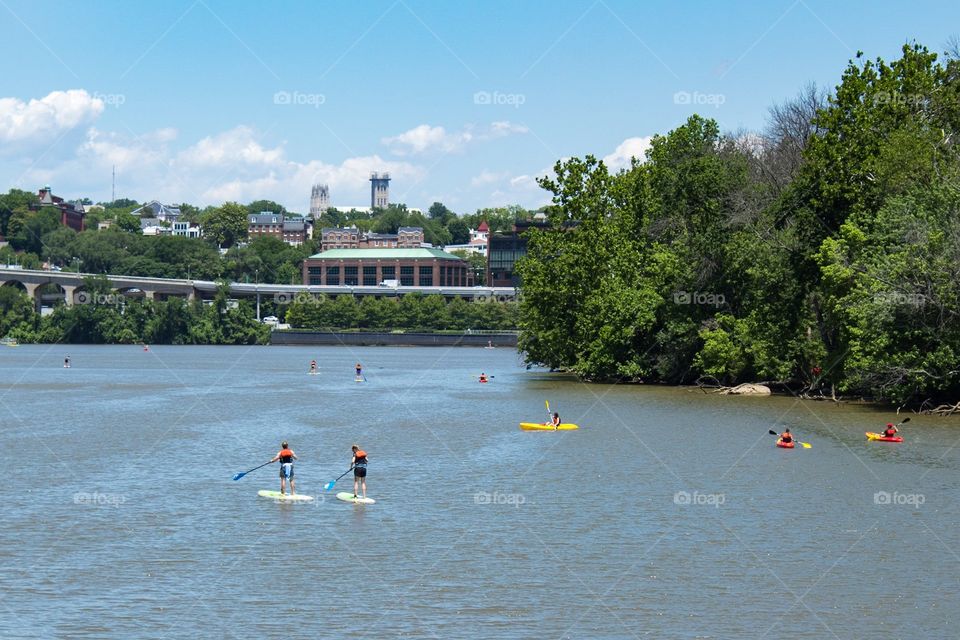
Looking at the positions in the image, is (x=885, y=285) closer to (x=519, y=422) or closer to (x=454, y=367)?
(x=519, y=422)

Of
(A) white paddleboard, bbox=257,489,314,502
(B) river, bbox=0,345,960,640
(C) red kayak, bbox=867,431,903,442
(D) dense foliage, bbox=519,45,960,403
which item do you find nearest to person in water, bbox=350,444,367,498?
(B) river, bbox=0,345,960,640

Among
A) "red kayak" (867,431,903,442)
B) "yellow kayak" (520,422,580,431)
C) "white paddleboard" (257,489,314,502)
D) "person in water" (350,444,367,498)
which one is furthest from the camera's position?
"yellow kayak" (520,422,580,431)

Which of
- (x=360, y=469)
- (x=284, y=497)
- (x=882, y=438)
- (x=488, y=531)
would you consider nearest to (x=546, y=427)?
(x=882, y=438)

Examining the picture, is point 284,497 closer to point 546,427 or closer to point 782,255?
point 546,427

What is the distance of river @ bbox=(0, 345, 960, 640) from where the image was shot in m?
23.6

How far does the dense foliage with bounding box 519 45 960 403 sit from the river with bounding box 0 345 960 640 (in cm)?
581

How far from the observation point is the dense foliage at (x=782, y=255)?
200ft

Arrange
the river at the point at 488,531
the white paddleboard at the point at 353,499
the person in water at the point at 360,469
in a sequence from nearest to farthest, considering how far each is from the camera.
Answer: the river at the point at 488,531
the white paddleboard at the point at 353,499
the person in water at the point at 360,469

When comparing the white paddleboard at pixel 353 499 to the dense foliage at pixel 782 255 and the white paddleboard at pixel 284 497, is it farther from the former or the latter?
the dense foliage at pixel 782 255

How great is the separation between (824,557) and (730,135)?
95.2m

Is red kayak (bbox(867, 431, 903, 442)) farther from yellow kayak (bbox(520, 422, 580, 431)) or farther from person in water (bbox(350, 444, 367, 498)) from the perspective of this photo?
person in water (bbox(350, 444, 367, 498))

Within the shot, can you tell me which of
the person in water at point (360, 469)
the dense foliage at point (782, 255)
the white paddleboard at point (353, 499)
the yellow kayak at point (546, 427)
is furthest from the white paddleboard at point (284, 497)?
the dense foliage at point (782, 255)

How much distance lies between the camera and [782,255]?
249 feet

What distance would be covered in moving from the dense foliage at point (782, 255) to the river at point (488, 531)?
5.81 meters
